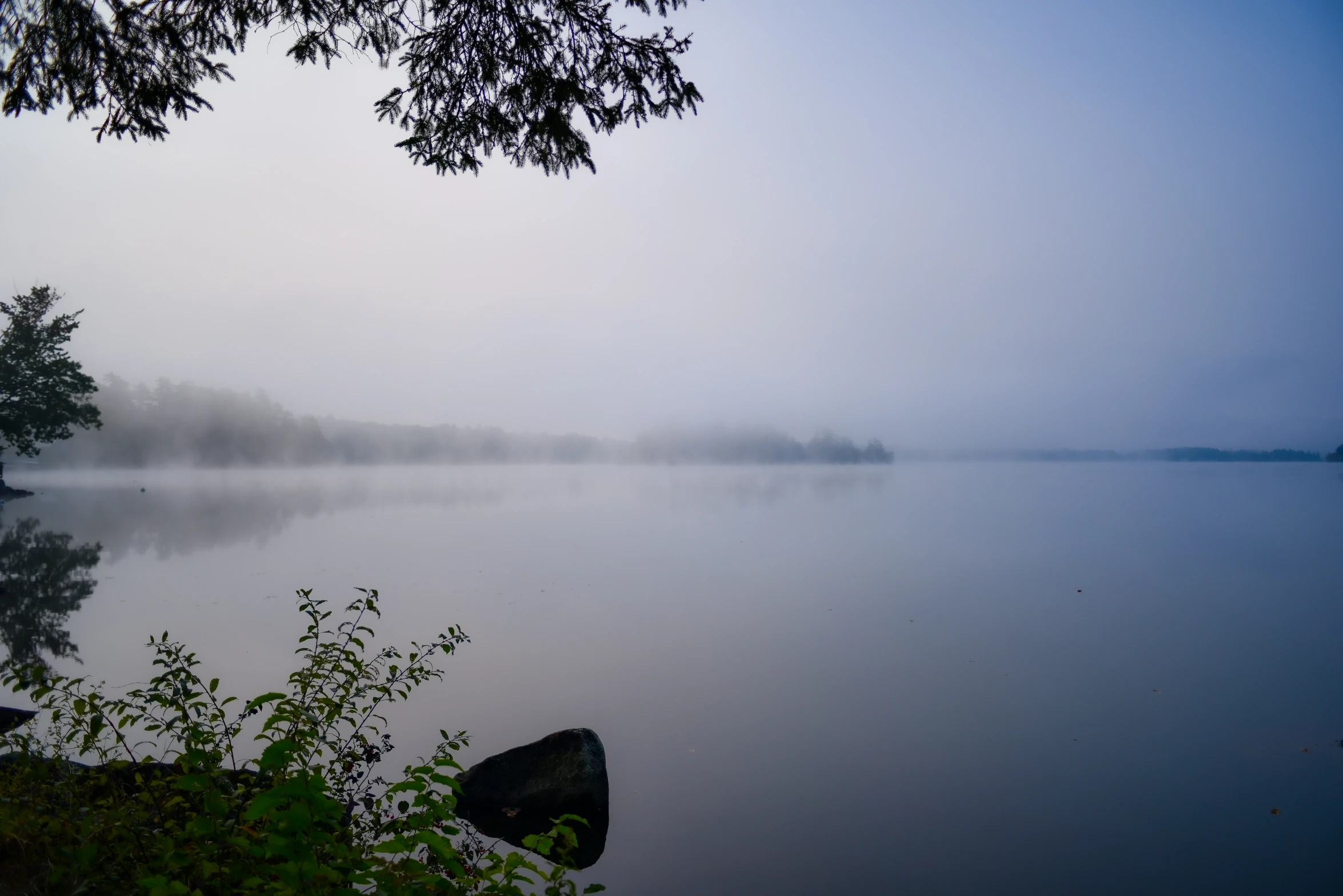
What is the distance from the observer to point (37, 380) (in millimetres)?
31672

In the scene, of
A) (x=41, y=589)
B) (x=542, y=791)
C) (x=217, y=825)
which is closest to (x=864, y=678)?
(x=542, y=791)

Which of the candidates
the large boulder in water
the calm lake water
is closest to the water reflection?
the calm lake water

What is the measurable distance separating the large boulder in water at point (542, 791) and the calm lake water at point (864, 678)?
0.30 meters

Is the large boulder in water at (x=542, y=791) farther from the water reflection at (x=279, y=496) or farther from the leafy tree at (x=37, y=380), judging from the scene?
the leafy tree at (x=37, y=380)

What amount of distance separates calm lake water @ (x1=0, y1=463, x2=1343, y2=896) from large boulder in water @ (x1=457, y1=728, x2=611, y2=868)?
300 mm

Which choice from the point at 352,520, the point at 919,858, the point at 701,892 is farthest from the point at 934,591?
the point at 352,520

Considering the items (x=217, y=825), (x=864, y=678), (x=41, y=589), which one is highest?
(x=217, y=825)

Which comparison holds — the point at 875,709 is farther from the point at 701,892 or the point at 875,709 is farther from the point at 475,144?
the point at 475,144

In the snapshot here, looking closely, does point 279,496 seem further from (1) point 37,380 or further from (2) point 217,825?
(2) point 217,825

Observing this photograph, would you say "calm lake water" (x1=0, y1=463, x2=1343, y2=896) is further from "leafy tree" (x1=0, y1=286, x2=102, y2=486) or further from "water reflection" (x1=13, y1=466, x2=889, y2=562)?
"leafy tree" (x1=0, y1=286, x2=102, y2=486)

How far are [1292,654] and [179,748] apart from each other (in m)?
13.8

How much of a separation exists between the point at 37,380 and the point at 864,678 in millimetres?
40681

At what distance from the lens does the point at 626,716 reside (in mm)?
7320

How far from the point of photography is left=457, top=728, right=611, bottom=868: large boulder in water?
16.2 feet
